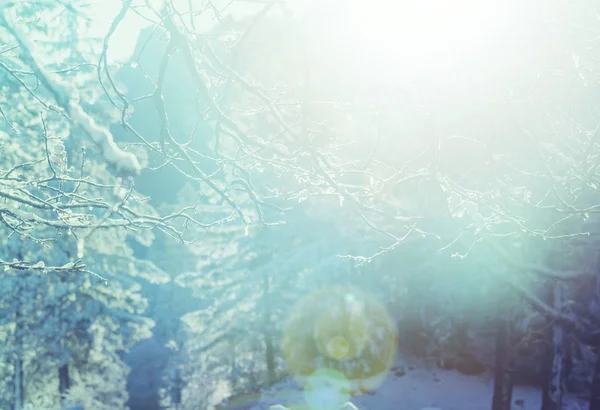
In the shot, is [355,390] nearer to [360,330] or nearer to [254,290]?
[360,330]

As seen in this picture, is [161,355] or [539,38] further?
[161,355]

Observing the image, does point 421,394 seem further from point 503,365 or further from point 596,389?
point 596,389

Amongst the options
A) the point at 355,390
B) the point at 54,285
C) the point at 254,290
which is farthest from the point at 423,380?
the point at 54,285

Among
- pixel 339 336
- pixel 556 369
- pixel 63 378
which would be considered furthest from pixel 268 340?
pixel 556 369

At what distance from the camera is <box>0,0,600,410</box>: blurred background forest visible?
3.37 metres

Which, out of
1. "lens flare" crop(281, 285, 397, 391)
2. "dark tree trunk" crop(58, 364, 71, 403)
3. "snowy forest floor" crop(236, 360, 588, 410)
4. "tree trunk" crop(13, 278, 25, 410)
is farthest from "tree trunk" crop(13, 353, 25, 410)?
"lens flare" crop(281, 285, 397, 391)

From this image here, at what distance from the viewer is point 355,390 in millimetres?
A: 18828

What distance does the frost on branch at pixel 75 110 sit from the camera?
240 centimetres

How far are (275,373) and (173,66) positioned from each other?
17487 millimetres

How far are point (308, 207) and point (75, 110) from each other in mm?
16805

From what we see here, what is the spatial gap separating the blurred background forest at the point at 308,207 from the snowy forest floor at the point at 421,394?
0.25 m

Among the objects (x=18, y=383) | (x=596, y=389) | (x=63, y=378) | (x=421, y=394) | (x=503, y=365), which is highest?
(x=503, y=365)

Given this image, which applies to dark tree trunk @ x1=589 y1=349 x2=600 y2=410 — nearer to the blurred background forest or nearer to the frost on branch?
the blurred background forest

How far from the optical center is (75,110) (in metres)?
2.58
